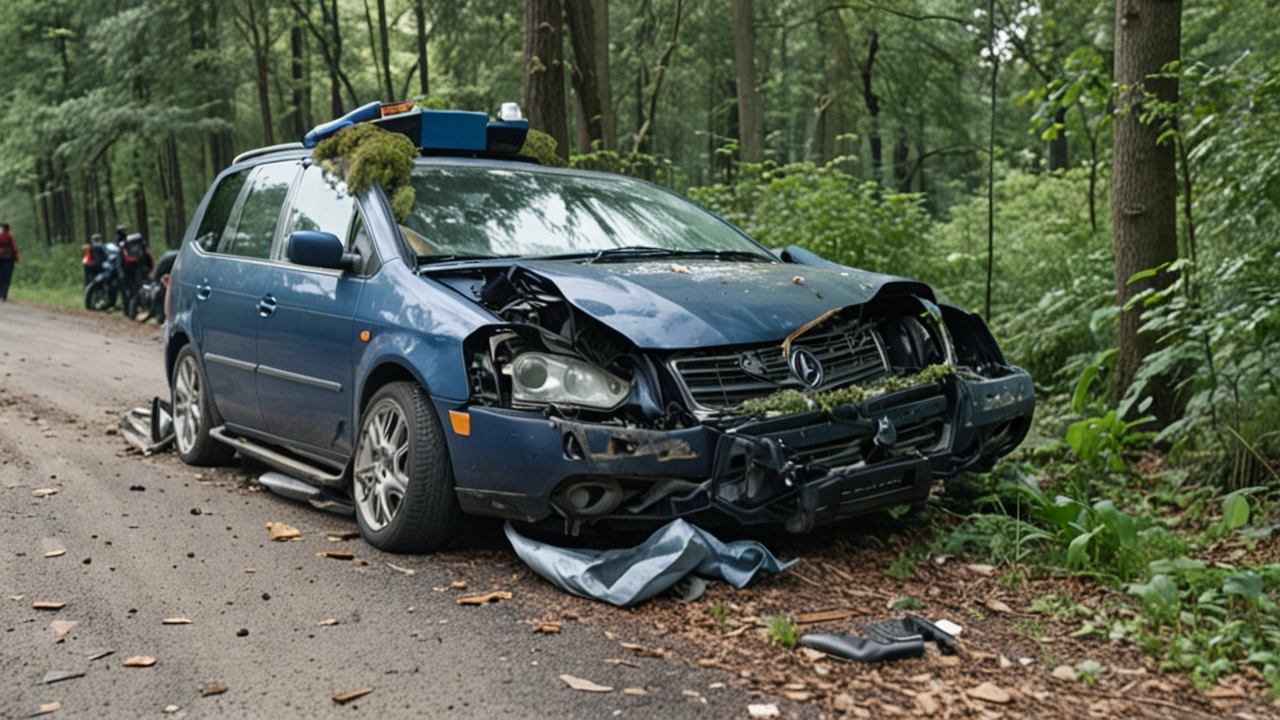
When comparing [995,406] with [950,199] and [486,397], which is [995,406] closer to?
[486,397]

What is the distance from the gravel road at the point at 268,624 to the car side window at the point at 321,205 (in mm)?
1460

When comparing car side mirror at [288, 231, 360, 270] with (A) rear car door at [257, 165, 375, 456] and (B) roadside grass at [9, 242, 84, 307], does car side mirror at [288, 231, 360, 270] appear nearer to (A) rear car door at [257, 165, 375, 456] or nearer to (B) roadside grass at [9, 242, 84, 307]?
(A) rear car door at [257, 165, 375, 456]

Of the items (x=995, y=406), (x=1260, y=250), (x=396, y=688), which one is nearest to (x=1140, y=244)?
(x=1260, y=250)

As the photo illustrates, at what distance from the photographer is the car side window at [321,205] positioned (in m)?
5.68

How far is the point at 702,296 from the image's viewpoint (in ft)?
15.3

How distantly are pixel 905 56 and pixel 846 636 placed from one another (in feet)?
89.0

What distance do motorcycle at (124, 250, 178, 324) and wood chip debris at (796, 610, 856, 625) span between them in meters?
14.0

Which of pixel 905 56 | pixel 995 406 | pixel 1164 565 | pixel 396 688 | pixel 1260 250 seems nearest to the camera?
pixel 396 688

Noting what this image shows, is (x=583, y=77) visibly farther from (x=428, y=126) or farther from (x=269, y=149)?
(x=428, y=126)

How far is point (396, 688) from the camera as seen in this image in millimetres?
3479

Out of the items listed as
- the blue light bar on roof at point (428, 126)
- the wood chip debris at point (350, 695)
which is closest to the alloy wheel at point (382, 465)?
the wood chip debris at point (350, 695)

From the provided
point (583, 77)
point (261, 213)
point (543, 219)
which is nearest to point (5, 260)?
point (583, 77)

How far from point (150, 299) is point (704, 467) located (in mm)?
16393

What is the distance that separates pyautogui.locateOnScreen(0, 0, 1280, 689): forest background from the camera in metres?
5.04
